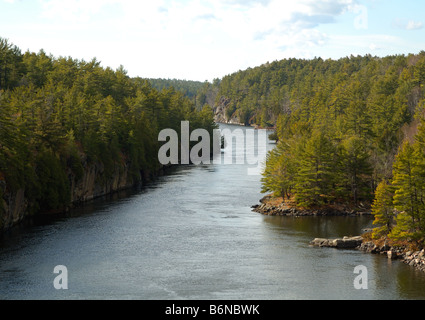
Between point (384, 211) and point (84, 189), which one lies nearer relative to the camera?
point (384, 211)

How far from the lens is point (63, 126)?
98.5m

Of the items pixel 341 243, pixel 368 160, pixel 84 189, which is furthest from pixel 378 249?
pixel 84 189

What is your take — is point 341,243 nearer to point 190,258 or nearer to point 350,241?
point 350,241

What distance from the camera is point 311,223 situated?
261 ft

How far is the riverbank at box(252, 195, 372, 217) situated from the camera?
85250 millimetres

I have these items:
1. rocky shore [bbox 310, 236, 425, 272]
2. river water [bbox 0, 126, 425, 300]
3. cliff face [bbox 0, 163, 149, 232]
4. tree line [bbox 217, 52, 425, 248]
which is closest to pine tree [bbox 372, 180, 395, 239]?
tree line [bbox 217, 52, 425, 248]

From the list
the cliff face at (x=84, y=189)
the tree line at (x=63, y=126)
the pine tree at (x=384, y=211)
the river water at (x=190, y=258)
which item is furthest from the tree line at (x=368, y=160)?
the tree line at (x=63, y=126)

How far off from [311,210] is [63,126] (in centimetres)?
4799

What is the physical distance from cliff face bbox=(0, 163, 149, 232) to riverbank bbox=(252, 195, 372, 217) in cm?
3133

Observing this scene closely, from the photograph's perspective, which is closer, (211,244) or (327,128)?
(211,244)

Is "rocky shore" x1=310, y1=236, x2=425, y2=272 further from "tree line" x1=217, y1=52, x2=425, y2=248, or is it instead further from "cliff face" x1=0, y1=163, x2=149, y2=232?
"cliff face" x1=0, y1=163, x2=149, y2=232
